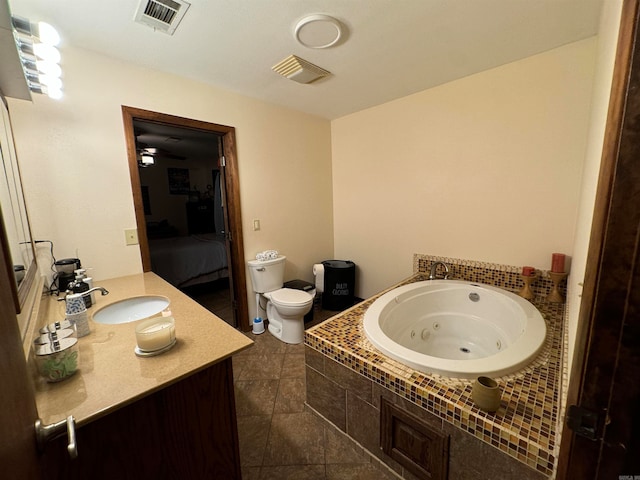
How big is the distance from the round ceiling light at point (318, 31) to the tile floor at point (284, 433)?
2.33 m

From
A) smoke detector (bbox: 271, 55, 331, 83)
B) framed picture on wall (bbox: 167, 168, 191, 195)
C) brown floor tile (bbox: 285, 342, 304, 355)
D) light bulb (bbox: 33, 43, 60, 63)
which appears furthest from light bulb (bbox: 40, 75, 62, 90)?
framed picture on wall (bbox: 167, 168, 191, 195)

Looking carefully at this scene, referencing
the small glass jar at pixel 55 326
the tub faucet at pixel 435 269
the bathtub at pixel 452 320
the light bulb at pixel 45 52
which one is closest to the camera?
the small glass jar at pixel 55 326

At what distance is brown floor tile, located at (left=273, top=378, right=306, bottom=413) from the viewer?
Result: 5.59 ft

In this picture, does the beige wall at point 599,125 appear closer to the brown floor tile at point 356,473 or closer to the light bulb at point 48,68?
the brown floor tile at point 356,473

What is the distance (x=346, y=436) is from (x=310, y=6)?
2346 millimetres

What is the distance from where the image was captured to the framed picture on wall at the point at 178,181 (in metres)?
5.63

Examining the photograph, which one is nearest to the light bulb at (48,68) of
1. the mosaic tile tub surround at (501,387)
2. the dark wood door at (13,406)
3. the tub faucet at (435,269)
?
the dark wood door at (13,406)

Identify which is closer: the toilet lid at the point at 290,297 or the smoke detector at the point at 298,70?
the smoke detector at the point at 298,70

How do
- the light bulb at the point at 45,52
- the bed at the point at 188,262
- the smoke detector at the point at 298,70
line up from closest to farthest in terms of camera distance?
the light bulb at the point at 45,52 < the smoke detector at the point at 298,70 < the bed at the point at 188,262

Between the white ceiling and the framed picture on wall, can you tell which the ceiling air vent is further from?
the framed picture on wall

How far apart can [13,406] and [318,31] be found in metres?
1.95

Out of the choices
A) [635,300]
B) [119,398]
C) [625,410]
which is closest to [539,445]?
[625,410]

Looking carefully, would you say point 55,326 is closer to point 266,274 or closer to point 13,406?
point 13,406

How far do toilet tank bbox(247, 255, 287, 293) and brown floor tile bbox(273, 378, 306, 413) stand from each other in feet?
2.92
